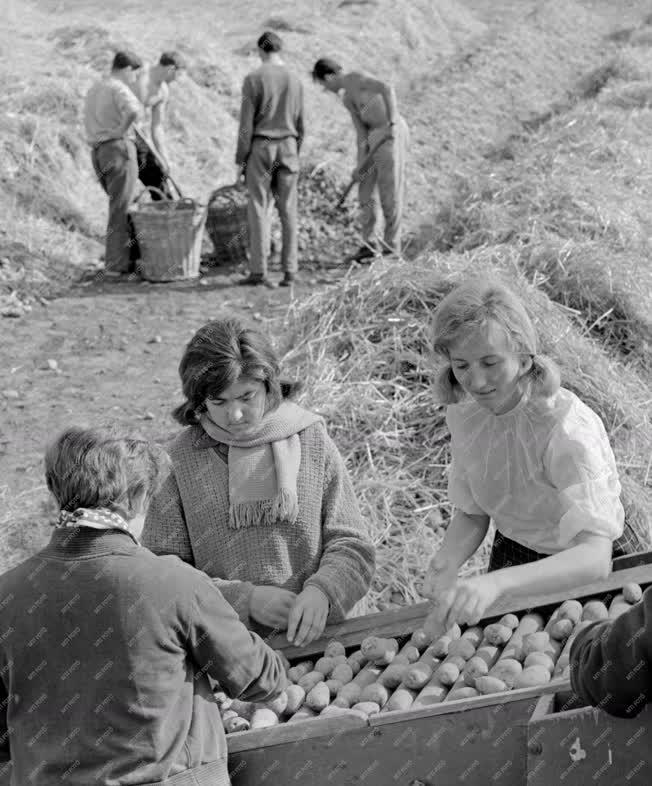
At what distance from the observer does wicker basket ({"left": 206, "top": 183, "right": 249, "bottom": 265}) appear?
9438mm

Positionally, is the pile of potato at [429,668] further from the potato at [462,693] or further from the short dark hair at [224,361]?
the short dark hair at [224,361]

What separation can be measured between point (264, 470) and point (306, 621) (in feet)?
1.47

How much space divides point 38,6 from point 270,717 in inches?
811

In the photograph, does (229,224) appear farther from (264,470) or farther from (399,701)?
(399,701)

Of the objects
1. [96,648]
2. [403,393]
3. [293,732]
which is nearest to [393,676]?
[293,732]

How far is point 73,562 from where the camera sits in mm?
2088

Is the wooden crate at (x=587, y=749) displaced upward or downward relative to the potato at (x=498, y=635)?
downward

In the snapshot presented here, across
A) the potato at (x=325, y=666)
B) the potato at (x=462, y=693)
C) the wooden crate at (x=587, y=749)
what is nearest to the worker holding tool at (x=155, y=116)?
the potato at (x=325, y=666)

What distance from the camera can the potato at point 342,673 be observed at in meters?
2.65

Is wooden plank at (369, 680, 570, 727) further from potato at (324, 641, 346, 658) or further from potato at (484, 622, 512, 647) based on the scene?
potato at (324, 641, 346, 658)

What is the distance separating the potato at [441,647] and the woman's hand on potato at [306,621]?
308mm

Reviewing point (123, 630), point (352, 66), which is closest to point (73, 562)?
point (123, 630)

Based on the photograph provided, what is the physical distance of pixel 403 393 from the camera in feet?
17.7

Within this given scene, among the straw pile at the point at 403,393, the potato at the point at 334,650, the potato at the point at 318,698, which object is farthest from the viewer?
the straw pile at the point at 403,393
